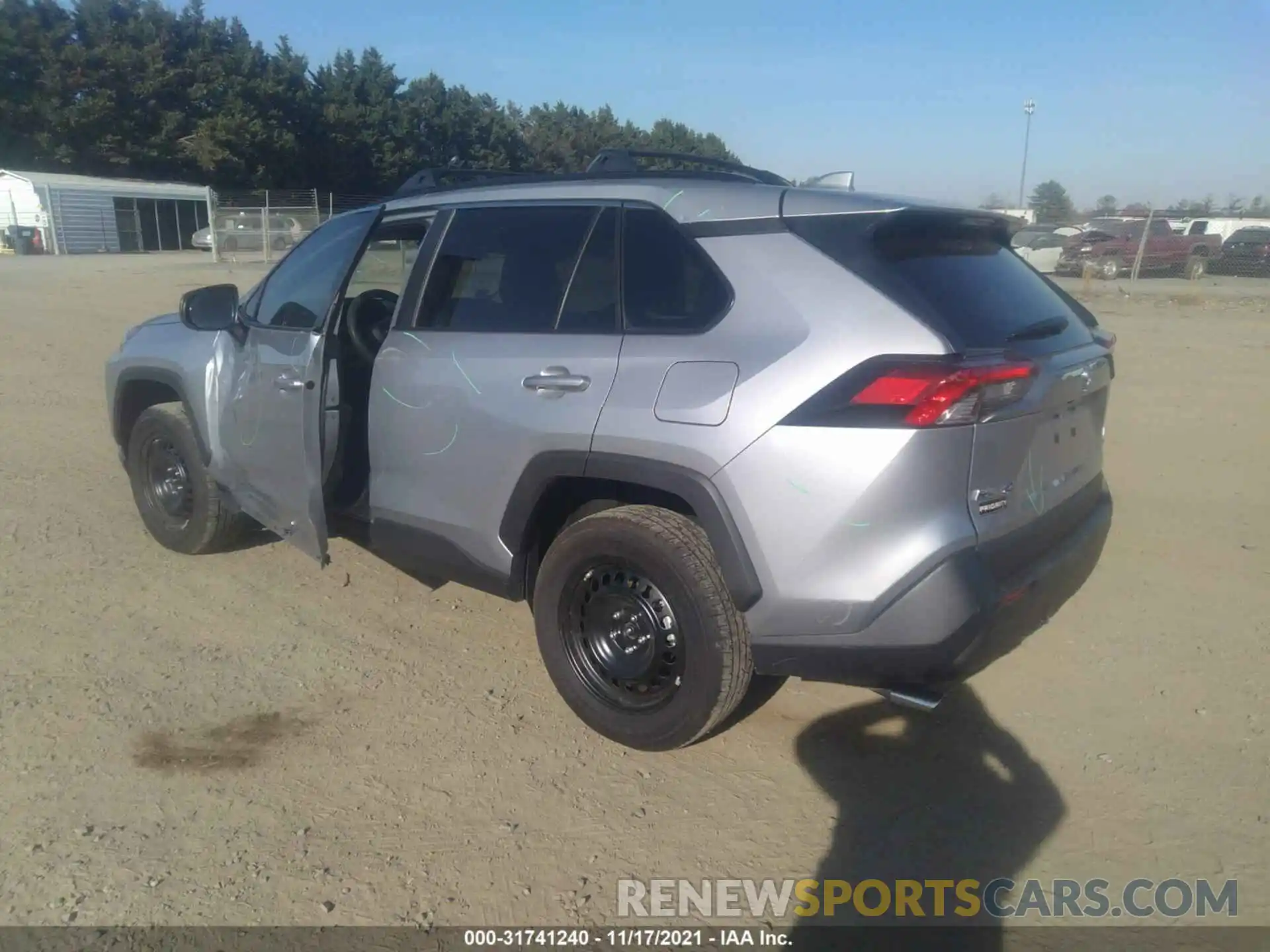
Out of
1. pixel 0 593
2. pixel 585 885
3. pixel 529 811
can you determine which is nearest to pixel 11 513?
pixel 0 593

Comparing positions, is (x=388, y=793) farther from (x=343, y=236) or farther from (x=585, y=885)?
(x=343, y=236)

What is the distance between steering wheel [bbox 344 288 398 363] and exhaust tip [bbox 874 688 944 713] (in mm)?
2485

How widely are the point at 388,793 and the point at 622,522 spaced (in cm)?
117

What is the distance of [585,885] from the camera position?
286 cm

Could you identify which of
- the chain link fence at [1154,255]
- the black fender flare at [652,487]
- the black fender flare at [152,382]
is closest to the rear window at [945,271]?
the black fender flare at [652,487]

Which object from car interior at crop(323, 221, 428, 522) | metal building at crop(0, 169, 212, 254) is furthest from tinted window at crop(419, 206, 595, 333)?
metal building at crop(0, 169, 212, 254)

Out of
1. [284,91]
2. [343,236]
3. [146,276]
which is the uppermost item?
[284,91]

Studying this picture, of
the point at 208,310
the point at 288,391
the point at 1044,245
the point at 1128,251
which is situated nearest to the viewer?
the point at 288,391

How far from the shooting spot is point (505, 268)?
383 centimetres

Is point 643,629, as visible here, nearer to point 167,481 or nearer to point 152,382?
point 167,481

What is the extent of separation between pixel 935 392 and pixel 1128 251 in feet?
79.7

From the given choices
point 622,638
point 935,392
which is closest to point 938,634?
point 935,392

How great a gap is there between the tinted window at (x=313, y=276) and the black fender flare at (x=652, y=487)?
4.24 ft

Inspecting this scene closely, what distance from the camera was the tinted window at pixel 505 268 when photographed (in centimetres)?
364
